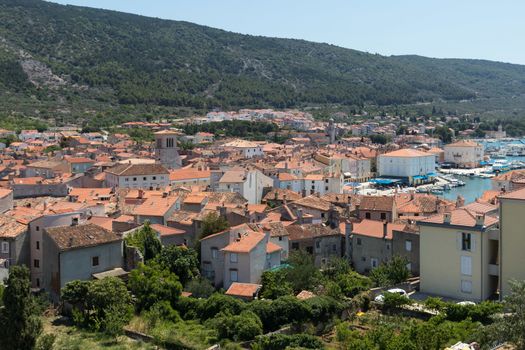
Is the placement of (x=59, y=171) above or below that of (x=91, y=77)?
below

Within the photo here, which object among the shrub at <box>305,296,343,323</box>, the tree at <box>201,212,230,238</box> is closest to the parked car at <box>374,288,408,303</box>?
the shrub at <box>305,296,343,323</box>

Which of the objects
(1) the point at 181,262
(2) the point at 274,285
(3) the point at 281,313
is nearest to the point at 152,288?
(1) the point at 181,262

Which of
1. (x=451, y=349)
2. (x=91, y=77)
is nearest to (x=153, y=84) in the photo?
(x=91, y=77)

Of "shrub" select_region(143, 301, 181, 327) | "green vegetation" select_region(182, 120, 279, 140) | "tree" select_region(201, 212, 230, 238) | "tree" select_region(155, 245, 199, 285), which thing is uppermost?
"green vegetation" select_region(182, 120, 279, 140)

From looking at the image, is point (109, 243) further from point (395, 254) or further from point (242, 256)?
point (395, 254)

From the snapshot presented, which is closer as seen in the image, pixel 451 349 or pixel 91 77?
pixel 451 349

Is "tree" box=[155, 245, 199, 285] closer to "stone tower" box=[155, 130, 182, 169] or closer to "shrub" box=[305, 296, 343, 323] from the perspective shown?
"shrub" box=[305, 296, 343, 323]
